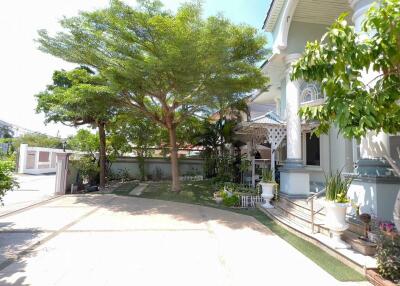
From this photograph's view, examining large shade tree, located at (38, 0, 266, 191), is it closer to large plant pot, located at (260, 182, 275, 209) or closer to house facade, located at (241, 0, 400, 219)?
house facade, located at (241, 0, 400, 219)

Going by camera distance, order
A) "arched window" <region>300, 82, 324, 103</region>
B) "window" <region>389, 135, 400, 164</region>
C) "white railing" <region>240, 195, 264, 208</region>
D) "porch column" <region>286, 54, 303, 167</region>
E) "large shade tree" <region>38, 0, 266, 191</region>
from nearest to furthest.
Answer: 1. "window" <region>389, 135, 400, 164</region>
2. "large shade tree" <region>38, 0, 266, 191</region>
3. "porch column" <region>286, 54, 303, 167</region>
4. "white railing" <region>240, 195, 264, 208</region>
5. "arched window" <region>300, 82, 324, 103</region>

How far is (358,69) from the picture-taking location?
329 centimetres

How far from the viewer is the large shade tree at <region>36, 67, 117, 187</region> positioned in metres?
10.0

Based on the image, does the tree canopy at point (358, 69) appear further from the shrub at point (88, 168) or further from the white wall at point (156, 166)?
the white wall at point (156, 166)

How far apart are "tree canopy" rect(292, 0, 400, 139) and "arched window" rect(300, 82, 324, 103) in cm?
739

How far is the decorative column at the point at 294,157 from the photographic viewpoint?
886 cm

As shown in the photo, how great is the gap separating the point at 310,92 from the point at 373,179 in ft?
A: 21.5

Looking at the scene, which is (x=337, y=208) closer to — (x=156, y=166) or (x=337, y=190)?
(x=337, y=190)

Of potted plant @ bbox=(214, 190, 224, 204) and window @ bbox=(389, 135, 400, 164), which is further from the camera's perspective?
potted plant @ bbox=(214, 190, 224, 204)

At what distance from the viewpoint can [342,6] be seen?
344 inches

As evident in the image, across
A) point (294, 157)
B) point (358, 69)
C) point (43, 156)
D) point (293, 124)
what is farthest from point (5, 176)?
point (43, 156)

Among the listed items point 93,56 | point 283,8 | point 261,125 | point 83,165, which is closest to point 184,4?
point 283,8

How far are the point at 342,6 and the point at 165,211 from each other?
8900 millimetres

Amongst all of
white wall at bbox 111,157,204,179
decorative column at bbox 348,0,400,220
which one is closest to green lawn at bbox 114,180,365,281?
decorative column at bbox 348,0,400,220
